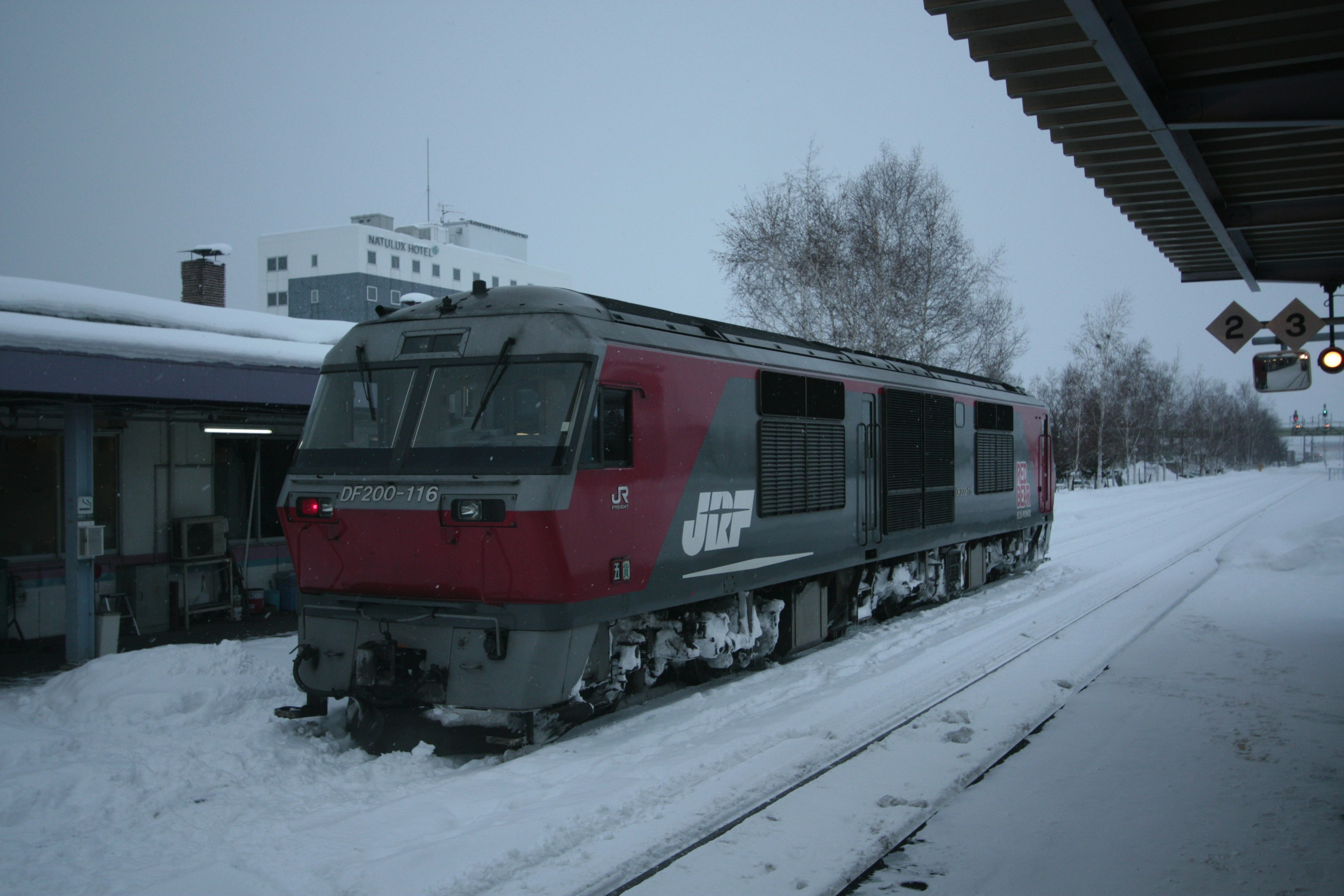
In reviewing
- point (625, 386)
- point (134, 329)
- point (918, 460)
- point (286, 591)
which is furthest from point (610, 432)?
point (286, 591)

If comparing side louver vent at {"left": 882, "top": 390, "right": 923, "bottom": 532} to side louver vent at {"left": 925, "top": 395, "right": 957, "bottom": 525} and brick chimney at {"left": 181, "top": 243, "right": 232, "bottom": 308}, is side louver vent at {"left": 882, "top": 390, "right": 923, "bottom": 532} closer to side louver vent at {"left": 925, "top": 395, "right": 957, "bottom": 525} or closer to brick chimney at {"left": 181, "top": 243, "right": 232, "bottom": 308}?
side louver vent at {"left": 925, "top": 395, "right": 957, "bottom": 525}

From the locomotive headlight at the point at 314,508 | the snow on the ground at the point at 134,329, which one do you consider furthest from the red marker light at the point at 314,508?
the snow on the ground at the point at 134,329

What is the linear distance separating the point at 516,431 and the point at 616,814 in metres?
2.58

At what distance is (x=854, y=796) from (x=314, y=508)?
13.8ft

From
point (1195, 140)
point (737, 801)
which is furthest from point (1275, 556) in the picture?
point (737, 801)

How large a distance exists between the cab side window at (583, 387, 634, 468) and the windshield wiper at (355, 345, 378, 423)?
1.70 metres

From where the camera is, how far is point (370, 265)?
6944 cm

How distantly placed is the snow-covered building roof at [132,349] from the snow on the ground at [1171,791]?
7.86m

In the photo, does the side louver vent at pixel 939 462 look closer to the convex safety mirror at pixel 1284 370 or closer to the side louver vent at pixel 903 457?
the side louver vent at pixel 903 457

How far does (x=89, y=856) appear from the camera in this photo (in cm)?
496

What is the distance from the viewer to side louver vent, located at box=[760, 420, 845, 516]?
902cm

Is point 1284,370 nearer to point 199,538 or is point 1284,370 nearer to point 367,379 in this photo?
point 367,379

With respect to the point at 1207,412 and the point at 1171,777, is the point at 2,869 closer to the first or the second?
the point at 1171,777

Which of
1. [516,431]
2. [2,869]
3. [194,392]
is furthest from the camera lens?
[194,392]
